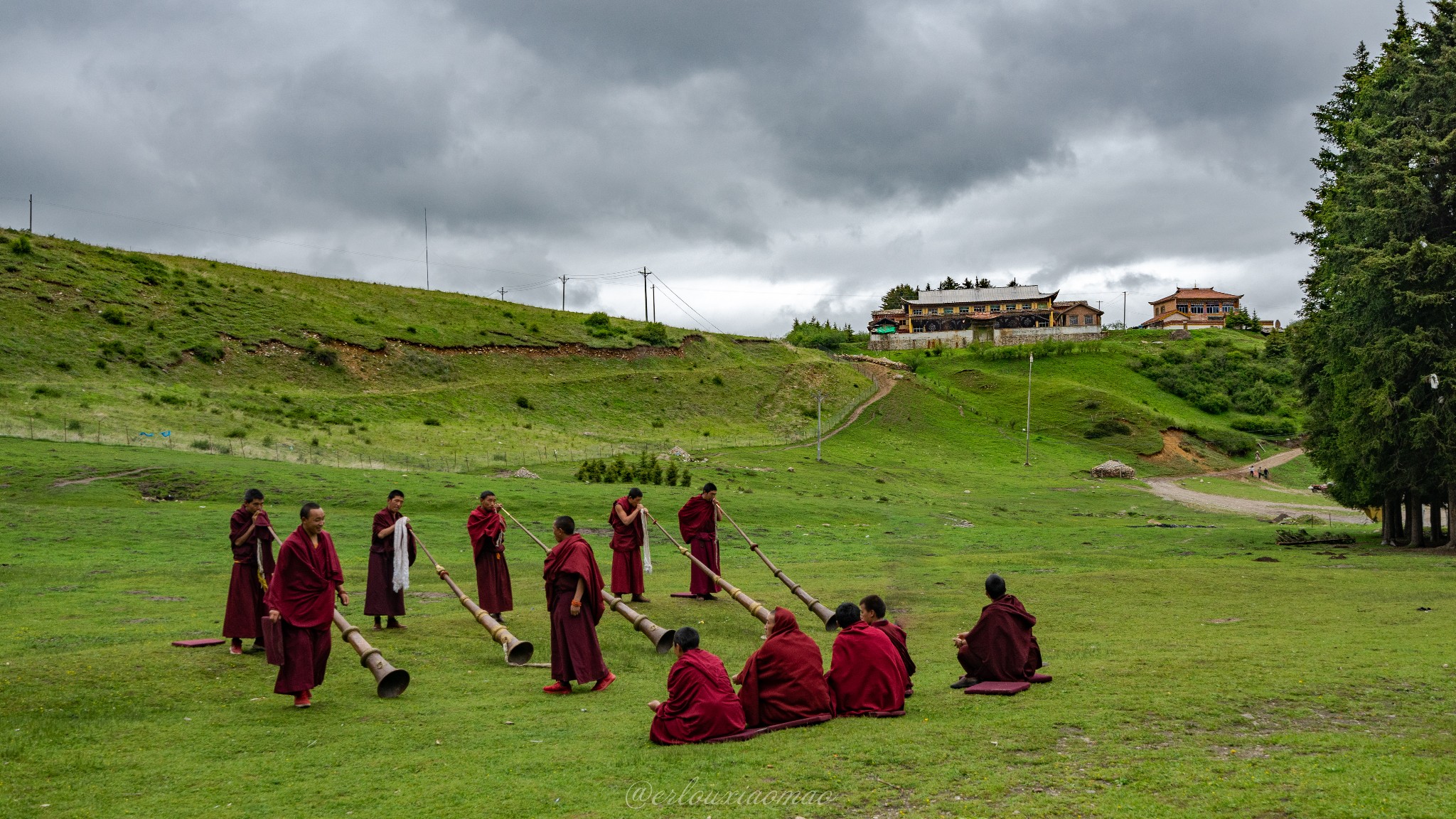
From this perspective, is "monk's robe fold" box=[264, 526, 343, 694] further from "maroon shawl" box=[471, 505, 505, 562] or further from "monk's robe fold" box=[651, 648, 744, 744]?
"maroon shawl" box=[471, 505, 505, 562]

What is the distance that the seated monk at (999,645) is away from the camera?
41.3 feet

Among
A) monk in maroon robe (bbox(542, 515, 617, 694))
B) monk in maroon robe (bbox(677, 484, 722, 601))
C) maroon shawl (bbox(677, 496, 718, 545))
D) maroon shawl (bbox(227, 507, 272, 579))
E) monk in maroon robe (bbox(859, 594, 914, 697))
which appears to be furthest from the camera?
maroon shawl (bbox(677, 496, 718, 545))

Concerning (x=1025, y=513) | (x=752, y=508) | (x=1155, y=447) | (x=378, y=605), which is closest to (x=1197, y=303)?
(x=1155, y=447)

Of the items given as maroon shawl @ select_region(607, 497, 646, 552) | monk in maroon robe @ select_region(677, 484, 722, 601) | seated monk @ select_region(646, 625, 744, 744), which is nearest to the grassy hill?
monk in maroon robe @ select_region(677, 484, 722, 601)

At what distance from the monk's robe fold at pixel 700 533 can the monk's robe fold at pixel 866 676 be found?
8704 millimetres

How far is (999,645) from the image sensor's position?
41.4ft

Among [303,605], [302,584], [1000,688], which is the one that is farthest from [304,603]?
[1000,688]

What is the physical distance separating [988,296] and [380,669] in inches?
5564

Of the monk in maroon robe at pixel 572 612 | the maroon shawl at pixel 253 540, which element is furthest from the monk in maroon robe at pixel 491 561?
the monk in maroon robe at pixel 572 612

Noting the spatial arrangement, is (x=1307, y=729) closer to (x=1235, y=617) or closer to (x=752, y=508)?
(x=1235, y=617)

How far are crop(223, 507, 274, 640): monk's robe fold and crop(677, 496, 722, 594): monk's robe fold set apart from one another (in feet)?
26.5

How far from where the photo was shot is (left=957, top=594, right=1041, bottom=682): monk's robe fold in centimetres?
1258

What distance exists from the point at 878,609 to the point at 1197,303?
6390 inches

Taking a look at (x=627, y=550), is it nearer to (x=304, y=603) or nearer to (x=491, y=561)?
(x=491, y=561)
